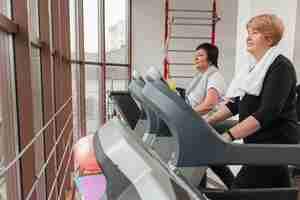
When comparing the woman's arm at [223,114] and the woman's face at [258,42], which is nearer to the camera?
the woman's face at [258,42]

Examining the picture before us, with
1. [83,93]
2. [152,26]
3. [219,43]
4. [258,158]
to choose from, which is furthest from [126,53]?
[258,158]

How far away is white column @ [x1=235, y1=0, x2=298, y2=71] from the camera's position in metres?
2.80

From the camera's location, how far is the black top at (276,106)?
1335 millimetres

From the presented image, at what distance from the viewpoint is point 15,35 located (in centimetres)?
126

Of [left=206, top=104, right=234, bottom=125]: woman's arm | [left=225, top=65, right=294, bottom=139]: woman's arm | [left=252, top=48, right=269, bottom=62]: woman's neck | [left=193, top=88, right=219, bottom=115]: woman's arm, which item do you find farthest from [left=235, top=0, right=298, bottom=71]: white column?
[left=225, top=65, right=294, bottom=139]: woman's arm

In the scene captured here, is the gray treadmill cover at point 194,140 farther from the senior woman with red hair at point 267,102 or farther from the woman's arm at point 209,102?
the woman's arm at point 209,102

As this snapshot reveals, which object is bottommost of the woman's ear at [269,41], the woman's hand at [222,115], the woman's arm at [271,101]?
the woman's hand at [222,115]

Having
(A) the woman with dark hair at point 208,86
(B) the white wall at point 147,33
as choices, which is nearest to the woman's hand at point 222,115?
(A) the woman with dark hair at point 208,86

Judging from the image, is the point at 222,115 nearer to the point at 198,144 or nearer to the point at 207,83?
the point at 207,83

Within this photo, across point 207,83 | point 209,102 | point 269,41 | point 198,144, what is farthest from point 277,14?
point 198,144

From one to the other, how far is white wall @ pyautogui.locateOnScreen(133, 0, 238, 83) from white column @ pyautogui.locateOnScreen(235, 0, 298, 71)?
2.86 metres

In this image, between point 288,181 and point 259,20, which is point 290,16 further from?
point 288,181

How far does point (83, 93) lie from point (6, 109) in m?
3.31

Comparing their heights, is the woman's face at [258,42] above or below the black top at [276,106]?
above
